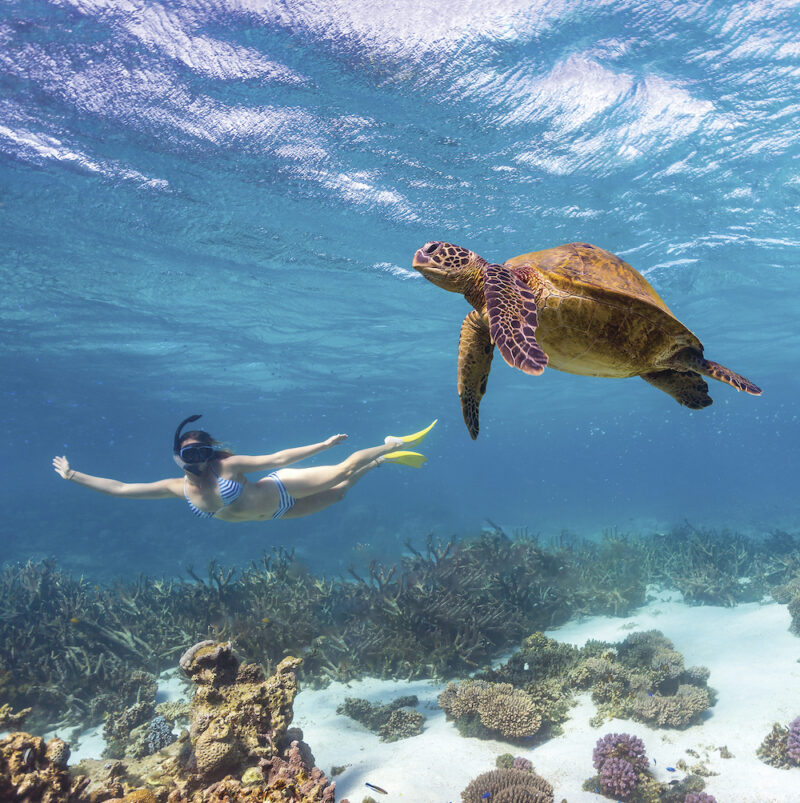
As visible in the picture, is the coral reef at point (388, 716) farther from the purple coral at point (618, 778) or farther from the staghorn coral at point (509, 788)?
the purple coral at point (618, 778)

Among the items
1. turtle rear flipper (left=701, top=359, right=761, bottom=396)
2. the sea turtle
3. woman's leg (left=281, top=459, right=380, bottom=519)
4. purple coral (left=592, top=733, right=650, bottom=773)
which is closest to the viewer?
the sea turtle

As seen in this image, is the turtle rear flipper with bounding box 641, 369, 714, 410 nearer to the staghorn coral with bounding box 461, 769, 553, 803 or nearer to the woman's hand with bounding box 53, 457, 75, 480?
the staghorn coral with bounding box 461, 769, 553, 803

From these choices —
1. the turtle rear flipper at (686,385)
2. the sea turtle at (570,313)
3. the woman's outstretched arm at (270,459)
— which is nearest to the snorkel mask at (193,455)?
the woman's outstretched arm at (270,459)

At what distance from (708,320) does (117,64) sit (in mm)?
28150

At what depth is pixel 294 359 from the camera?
1143 inches

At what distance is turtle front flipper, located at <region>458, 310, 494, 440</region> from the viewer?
3.83 metres

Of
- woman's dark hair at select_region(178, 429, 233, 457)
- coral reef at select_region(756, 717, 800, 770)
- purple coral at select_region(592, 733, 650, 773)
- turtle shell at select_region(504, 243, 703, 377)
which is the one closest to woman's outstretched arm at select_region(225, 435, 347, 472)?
woman's dark hair at select_region(178, 429, 233, 457)

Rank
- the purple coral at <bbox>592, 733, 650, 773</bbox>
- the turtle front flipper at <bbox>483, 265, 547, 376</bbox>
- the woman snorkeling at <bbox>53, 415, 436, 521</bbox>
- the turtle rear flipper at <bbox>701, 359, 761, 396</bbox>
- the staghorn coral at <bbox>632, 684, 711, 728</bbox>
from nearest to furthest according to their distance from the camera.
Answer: the turtle front flipper at <bbox>483, 265, 547, 376</bbox> < the turtle rear flipper at <bbox>701, 359, 761, 396</bbox> < the purple coral at <bbox>592, 733, 650, 773</bbox> < the staghorn coral at <bbox>632, 684, 711, 728</bbox> < the woman snorkeling at <bbox>53, 415, 436, 521</bbox>

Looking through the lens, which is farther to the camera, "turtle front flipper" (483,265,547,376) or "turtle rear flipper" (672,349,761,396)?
"turtle rear flipper" (672,349,761,396)

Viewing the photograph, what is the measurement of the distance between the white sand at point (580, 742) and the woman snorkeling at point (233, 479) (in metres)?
2.99

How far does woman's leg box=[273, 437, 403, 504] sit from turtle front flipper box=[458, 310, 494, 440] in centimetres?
297

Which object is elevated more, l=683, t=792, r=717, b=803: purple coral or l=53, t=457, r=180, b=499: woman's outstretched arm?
l=53, t=457, r=180, b=499: woman's outstretched arm

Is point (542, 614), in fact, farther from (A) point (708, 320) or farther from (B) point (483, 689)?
(A) point (708, 320)

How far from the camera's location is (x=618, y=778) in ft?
13.4
